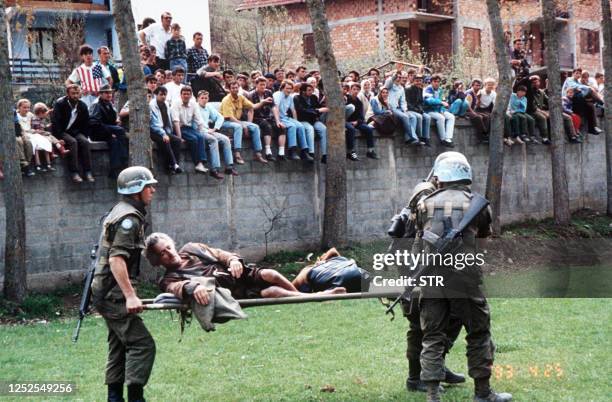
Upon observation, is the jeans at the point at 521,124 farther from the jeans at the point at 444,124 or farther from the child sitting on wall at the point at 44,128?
the child sitting on wall at the point at 44,128

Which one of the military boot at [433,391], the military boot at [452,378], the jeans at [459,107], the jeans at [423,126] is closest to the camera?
the military boot at [433,391]

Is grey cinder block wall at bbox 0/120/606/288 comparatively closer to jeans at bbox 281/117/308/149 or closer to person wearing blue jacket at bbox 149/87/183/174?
person wearing blue jacket at bbox 149/87/183/174

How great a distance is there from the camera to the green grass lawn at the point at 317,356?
33.3ft

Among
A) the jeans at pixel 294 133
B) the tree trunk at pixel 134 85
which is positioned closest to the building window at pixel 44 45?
the jeans at pixel 294 133

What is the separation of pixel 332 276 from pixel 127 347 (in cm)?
273

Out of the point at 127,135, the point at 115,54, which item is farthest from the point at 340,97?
the point at 115,54

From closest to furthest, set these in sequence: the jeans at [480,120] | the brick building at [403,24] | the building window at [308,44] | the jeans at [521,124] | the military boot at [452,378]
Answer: the military boot at [452,378] < the jeans at [480,120] < the jeans at [521,124] < the brick building at [403,24] < the building window at [308,44]

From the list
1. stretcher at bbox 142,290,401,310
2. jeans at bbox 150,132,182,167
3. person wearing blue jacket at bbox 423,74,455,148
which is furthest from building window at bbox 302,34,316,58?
stretcher at bbox 142,290,401,310

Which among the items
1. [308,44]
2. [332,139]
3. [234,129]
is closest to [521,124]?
[332,139]

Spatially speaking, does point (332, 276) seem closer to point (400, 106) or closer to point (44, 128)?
point (44, 128)

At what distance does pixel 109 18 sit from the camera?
43.7 meters

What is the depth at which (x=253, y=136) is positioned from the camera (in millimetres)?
19922

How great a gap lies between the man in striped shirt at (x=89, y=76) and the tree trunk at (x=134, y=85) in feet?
4.60
